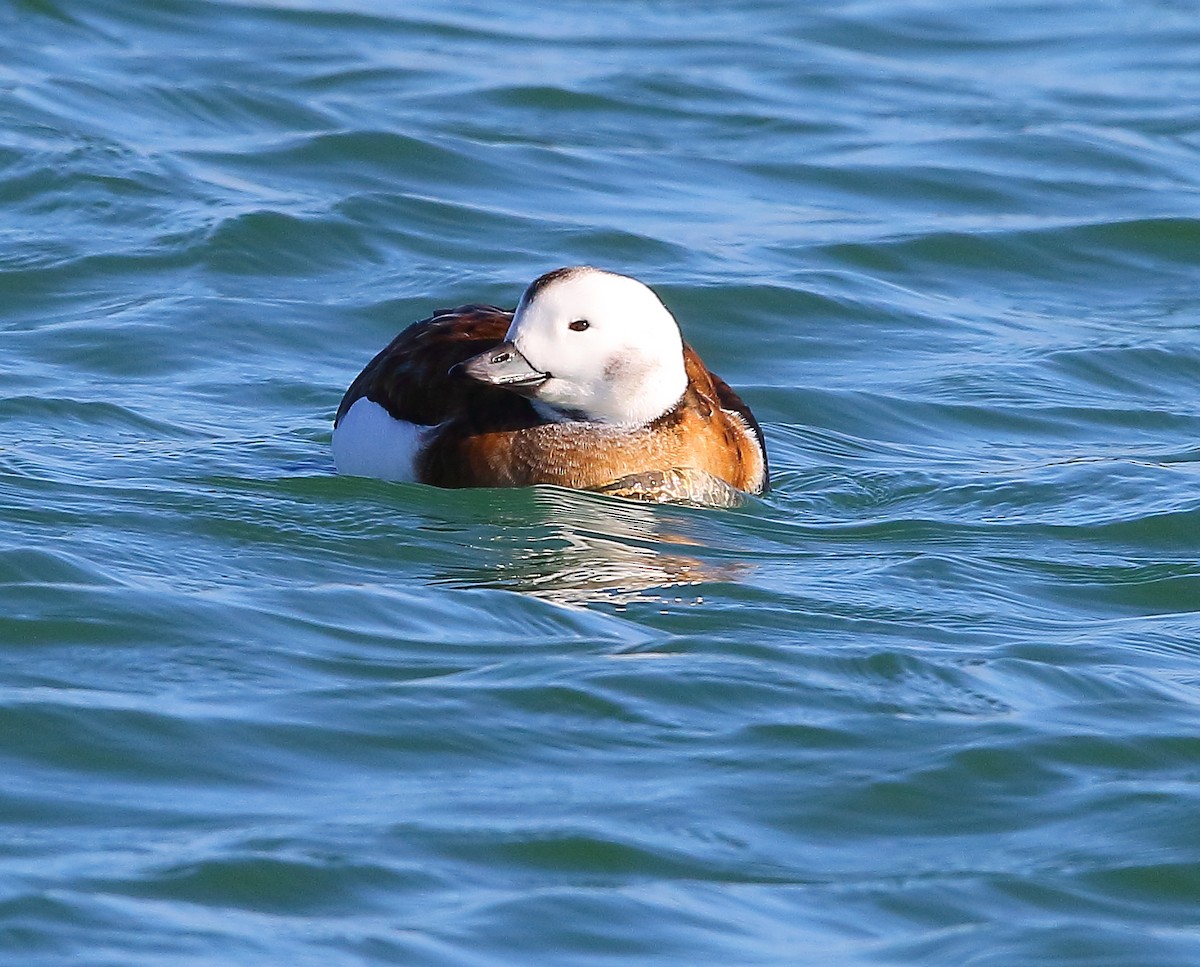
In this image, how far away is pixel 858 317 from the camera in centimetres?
1108

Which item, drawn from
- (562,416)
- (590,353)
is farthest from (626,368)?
A: (562,416)

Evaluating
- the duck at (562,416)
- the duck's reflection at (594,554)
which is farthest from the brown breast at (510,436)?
the duck's reflection at (594,554)

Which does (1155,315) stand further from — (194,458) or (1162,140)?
(194,458)

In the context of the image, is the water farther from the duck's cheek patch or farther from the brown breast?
the duck's cheek patch

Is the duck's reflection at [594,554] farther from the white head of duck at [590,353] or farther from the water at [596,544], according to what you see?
the white head of duck at [590,353]

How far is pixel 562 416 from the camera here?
7.98 metres

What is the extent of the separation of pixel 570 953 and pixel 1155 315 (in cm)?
729

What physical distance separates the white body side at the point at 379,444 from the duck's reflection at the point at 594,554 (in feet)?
1.31

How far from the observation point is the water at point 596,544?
5.03 m

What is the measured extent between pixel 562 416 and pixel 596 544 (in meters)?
0.62

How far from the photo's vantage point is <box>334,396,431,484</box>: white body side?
798 centimetres

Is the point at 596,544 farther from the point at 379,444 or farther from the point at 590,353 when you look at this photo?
the point at 379,444

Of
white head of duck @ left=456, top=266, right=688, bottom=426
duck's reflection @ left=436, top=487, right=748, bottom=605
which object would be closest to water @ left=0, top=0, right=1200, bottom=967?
duck's reflection @ left=436, top=487, right=748, bottom=605

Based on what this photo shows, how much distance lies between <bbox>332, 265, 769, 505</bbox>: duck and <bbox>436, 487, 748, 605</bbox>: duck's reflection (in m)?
0.11
